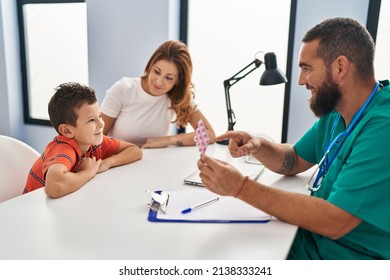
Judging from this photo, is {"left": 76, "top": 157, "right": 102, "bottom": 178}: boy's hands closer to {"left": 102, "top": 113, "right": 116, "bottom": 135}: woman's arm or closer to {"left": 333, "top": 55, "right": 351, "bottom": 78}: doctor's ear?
{"left": 102, "top": 113, "right": 116, "bottom": 135}: woman's arm

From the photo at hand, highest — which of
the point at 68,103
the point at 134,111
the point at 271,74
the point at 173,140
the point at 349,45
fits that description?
the point at 349,45

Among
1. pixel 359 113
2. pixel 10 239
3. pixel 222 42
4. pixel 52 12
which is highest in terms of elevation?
pixel 52 12

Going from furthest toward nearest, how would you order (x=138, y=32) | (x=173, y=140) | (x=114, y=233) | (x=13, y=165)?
(x=138, y=32) < (x=173, y=140) < (x=13, y=165) < (x=114, y=233)

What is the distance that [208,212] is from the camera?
3.43 ft

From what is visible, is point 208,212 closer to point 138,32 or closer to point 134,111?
point 134,111

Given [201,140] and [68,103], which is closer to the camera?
[201,140]

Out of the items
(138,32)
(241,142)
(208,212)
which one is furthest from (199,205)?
(138,32)

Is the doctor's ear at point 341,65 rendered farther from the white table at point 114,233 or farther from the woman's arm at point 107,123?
the woman's arm at point 107,123

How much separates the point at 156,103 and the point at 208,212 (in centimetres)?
109

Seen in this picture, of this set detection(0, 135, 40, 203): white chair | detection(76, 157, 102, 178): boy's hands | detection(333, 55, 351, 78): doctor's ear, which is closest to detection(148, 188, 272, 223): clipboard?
detection(76, 157, 102, 178): boy's hands

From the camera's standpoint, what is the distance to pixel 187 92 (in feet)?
6.60
